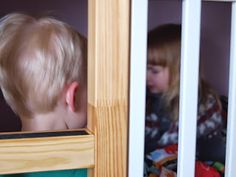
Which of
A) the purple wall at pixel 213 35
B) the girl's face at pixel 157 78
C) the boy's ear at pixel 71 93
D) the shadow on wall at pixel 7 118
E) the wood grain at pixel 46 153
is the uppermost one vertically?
the purple wall at pixel 213 35

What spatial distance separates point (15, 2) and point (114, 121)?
0.33 meters

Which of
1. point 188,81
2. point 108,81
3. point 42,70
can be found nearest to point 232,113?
point 188,81

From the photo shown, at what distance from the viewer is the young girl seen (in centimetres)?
73

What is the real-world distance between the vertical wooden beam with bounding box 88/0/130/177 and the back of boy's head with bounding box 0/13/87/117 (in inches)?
3.7

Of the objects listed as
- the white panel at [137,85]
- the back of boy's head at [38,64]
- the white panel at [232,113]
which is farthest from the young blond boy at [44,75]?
the white panel at [232,113]

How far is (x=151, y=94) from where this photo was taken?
74 cm

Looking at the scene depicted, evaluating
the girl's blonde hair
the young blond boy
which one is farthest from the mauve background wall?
the girl's blonde hair

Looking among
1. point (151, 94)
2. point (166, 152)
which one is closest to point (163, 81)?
point (151, 94)

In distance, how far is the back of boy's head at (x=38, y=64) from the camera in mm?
681

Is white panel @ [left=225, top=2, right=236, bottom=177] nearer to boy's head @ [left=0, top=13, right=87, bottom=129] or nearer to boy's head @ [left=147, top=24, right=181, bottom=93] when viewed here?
boy's head @ [left=147, top=24, right=181, bottom=93]

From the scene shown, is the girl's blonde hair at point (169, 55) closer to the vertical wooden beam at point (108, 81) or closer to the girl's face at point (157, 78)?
the girl's face at point (157, 78)

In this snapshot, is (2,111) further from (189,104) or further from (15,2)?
(189,104)

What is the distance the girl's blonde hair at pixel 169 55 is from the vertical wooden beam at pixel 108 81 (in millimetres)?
138

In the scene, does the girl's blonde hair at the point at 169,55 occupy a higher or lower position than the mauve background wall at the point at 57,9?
lower
